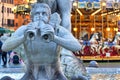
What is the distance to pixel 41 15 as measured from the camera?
212 inches

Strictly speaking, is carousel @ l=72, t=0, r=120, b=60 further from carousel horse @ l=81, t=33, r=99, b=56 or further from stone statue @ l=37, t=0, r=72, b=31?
stone statue @ l=37, t=0, r=72, b=31

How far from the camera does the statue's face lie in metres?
5.37

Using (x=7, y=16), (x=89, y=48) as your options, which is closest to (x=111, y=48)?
(x=89, y=48)

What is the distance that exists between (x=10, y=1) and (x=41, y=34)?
8889 centimetres

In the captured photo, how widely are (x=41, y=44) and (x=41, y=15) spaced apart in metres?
0.40

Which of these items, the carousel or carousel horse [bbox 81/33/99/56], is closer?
carousel horse [bbox 81/33/99/56]

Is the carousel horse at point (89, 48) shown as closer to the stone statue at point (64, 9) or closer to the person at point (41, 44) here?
the stone statue at point (64, 9)

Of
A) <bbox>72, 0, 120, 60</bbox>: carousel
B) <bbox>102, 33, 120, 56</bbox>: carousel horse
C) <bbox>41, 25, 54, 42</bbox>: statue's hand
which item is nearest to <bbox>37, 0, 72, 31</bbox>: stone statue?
<bbox>41, 25, 54, 42</bbox>: statue's hand

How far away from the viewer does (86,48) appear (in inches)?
1067

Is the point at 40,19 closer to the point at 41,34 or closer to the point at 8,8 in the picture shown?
the point at 41,34

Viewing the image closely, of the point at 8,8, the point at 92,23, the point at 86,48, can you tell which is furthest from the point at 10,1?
the point at 86,48

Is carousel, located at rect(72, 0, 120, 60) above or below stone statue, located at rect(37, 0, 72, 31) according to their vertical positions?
below

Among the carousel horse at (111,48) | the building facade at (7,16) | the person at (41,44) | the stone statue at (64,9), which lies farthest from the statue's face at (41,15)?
the building facade at (7,16)

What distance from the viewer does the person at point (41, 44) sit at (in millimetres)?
5125
